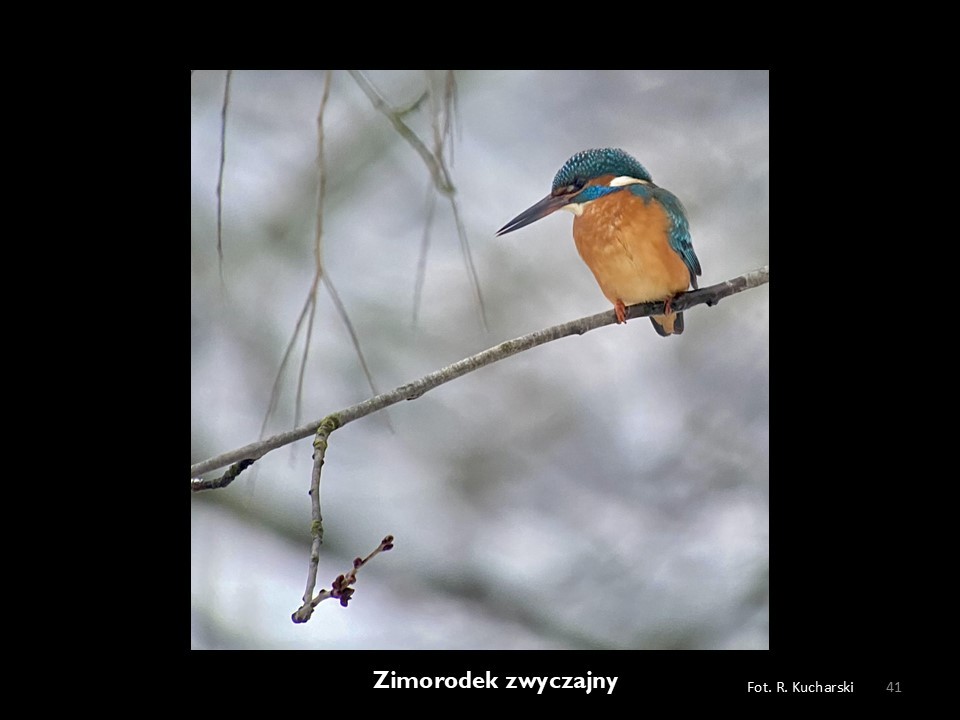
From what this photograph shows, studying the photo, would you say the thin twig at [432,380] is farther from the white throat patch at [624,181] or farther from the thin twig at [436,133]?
the white throat patch at [624,181]

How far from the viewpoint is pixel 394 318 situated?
85.9 inches

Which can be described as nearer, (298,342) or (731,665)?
(731,665)

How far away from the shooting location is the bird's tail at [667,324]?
1.88 metres

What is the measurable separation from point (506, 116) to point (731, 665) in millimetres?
1299

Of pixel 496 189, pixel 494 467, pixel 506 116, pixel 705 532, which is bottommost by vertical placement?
pixel 705 532

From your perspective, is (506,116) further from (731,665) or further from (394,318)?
(731,665)

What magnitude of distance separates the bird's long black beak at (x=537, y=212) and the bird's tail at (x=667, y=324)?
0.34 metres

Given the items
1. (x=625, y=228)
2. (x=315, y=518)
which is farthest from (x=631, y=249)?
(x=315, y=518)

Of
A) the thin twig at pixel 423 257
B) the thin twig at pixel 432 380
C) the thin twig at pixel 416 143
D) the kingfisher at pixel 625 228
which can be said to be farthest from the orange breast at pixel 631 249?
the thin twig at pixel 416 143

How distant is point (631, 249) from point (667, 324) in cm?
21

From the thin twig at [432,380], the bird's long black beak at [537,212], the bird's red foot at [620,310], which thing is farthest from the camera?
the bird's long black beak at [537,212]

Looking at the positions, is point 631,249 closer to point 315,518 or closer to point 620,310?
point 620,310

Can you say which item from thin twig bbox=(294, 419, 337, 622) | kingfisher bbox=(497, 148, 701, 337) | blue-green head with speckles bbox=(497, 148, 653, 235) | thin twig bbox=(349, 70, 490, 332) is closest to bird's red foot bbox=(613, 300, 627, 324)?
kingfisher bbox=(497, 148, 701, 337)
